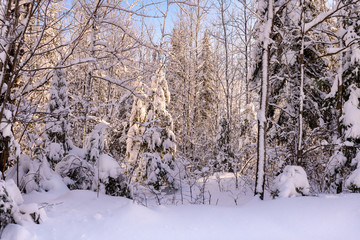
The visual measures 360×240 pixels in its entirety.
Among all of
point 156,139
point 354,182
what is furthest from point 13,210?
point 156,139

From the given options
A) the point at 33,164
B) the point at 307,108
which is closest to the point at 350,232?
the point at 33,164

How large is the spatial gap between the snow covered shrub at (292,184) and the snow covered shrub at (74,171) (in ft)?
12.6

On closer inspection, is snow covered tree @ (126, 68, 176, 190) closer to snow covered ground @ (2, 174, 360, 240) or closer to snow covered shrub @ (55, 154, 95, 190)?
Result: snow covered shrub @ (55, 154, 95, 190)

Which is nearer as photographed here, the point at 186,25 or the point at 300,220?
the point at 300,220

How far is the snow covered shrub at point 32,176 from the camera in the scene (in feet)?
14.9

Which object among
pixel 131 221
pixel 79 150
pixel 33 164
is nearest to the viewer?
pixel 131 221

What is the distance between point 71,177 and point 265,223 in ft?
13.8

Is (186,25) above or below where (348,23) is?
above

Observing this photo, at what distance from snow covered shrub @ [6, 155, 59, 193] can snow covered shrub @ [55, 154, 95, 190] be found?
0.78 metres

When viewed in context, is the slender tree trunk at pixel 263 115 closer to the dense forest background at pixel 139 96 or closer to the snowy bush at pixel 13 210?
the dense forest background at pixel 139 96

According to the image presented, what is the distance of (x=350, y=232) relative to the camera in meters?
3.63

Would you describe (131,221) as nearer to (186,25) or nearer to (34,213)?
(34,213)

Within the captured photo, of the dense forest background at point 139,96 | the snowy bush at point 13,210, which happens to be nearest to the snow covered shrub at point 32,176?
the dense forest background at point 139,96

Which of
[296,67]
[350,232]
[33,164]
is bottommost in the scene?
[350,232]
